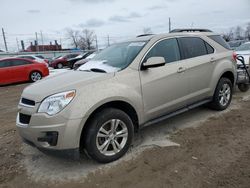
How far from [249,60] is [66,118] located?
6873mm

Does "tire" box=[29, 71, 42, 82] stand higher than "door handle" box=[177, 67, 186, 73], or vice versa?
"door handle" box=[177, 67, 186, 73]

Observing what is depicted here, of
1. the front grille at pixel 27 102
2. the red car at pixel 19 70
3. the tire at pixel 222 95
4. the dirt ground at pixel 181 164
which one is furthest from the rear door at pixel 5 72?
the tire at pixel 222 95

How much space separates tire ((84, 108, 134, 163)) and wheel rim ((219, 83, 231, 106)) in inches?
A: 106

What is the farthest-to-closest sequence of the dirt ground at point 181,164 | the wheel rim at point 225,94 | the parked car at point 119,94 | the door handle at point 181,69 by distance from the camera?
the wheel rim at point 225,94, the door handle at point 181,69, the parked car at point 119,94, the dirt ground at point 181,164

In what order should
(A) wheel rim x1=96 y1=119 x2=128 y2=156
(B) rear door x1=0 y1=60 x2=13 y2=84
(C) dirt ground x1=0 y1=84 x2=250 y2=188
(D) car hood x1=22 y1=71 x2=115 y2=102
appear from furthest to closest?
(B) rear door x1=0 y1=60 x2=13 y2=84 < (A) wheel rim x1=96 y1=119 x2=128 y2=156 < (D) car hood x1=22 y1=71 x2=115 y2=102 < (C) dirt ground x1=0 y1=84 x2=250 y2=188

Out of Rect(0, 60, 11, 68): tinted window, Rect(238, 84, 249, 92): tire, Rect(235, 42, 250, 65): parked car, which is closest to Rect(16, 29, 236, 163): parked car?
Rect(238, 84, 249, 92): tire

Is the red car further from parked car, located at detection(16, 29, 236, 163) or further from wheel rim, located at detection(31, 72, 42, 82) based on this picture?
parked car, located at detection(16, 29, 236, 163)

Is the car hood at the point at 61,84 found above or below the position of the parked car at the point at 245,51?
above

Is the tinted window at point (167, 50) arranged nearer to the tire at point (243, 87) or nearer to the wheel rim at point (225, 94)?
the wheel rim at point (225, 94)

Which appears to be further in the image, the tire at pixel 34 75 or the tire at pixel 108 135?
the tire at pixel 34 75

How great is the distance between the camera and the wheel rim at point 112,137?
3445 mm

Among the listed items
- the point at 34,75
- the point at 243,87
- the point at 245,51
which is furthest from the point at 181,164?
the point at 34,75

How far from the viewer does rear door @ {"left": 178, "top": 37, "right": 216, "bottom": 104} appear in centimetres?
458

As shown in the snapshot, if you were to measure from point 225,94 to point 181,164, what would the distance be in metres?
2.76
